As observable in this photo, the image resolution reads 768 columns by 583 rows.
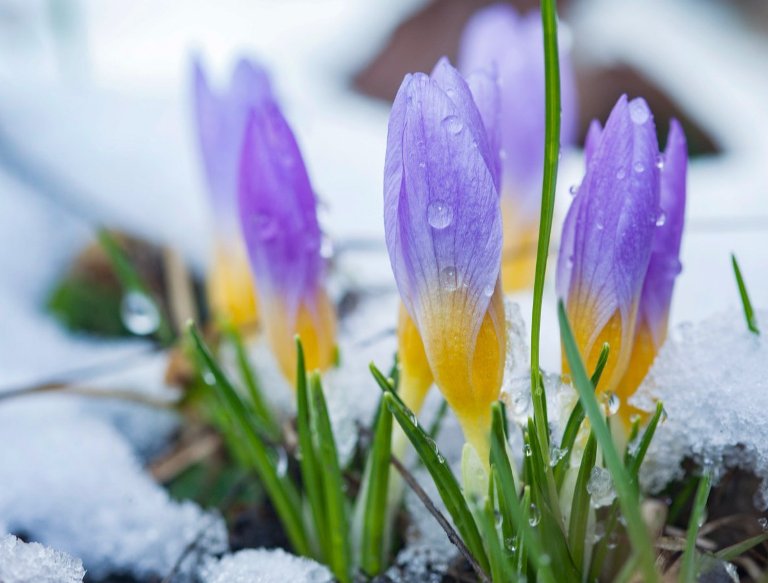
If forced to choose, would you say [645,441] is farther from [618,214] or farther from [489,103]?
[489,103]

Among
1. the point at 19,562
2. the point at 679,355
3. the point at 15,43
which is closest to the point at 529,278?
the point at 679,355

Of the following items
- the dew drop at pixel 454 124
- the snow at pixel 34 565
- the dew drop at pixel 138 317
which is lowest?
the snow at pixel 34 565

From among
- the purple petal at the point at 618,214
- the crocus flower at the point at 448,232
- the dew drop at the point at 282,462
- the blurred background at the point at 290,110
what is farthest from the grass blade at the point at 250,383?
the purple petal at the point at 618,214

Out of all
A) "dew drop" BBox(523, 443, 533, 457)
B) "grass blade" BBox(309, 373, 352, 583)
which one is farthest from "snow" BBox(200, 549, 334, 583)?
"dew drop" BBox(523, 443, 533, 457)

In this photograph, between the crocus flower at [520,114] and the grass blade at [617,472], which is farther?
the crocus flower at [520,114]

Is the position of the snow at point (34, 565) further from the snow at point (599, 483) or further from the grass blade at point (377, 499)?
the snow at point (599, 483)

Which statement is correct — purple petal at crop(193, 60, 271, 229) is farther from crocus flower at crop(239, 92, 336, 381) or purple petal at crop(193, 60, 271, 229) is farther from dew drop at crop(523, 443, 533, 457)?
dew drop at crop(523, 443, 533, 457)

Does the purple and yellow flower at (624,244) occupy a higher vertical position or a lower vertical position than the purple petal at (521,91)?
lower
